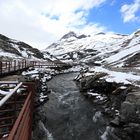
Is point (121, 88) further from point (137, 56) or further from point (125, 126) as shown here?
point (137, 56)

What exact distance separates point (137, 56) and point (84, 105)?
165 feet

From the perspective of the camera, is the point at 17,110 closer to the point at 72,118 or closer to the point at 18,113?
the point at 18,113

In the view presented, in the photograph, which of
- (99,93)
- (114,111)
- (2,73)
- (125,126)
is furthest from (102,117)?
(2,73)

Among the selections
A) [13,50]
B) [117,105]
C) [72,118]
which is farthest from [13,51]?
[72,118]

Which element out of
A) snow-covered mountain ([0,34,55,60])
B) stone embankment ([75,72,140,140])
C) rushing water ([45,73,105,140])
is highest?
snow-covered mountain ([0,34,55,60])

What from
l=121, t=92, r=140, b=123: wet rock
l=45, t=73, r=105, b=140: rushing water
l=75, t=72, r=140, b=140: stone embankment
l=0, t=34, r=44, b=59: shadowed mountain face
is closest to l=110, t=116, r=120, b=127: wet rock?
l=75, t=72, r=140, b=140: stone embankment

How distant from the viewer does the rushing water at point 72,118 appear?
717 inches

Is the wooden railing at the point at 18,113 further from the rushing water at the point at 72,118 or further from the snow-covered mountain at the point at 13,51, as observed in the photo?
the snow-covered mountain at the point at 13,51

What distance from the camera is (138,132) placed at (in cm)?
1689

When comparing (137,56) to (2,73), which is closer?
(2,73)

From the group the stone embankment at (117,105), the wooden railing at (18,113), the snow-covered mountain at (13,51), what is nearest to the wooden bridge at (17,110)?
the wooden railing at (18,113)

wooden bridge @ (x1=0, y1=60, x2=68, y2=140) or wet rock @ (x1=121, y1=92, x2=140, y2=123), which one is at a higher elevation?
wooden bridge @ (x1=0, y1=60, x2=68, y2=140)

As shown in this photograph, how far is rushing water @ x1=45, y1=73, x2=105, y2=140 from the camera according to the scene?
59.7ft

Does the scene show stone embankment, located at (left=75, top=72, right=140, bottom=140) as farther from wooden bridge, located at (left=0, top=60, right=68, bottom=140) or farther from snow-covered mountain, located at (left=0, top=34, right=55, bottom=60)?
snow-covered mountain, located at (left=0, top=34, right=55, bottom=60)
